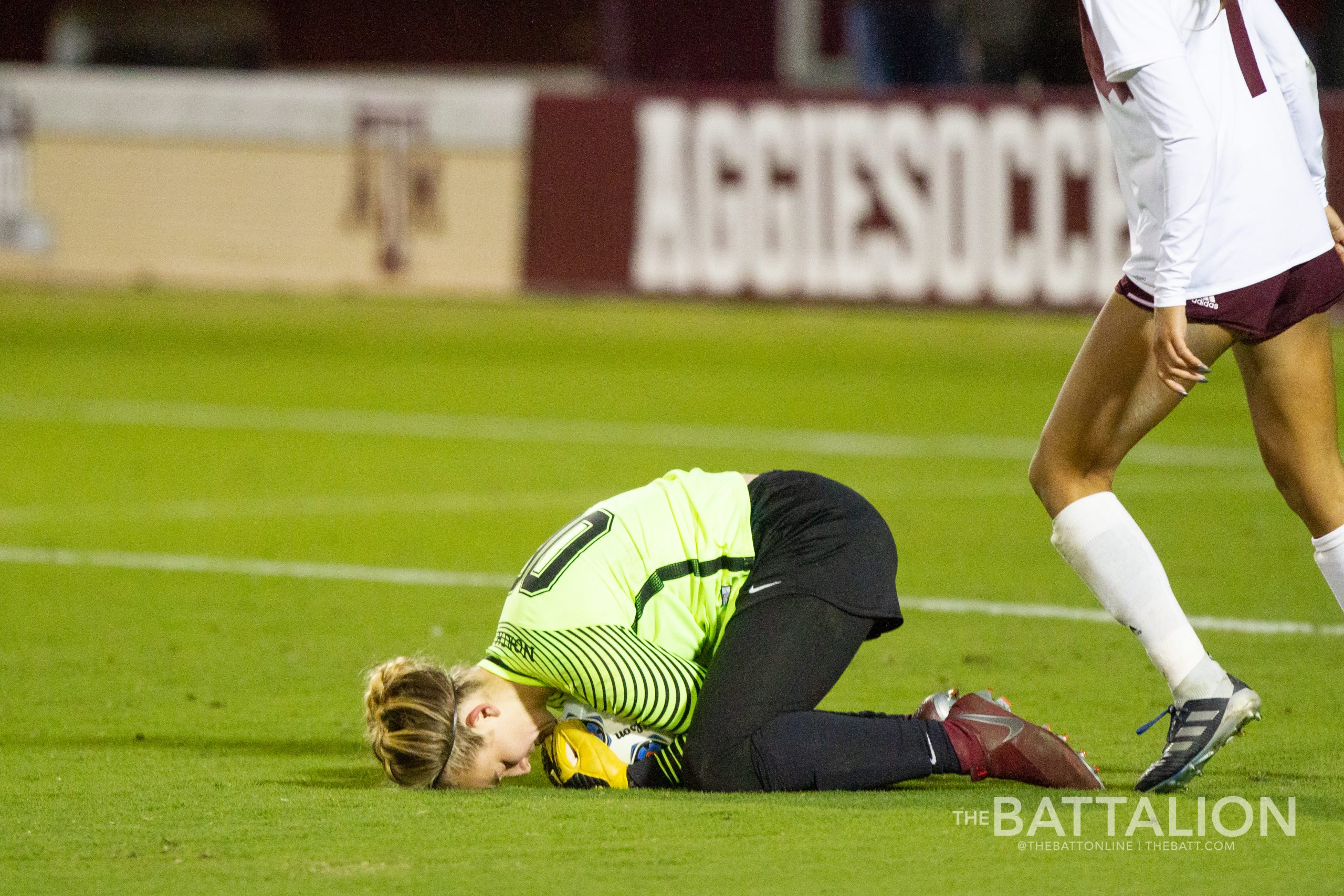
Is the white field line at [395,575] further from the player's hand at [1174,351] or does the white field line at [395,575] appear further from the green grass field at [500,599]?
the player's hand at [1174,351]

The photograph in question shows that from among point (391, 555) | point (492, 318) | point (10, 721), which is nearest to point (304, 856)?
point (10, 721)

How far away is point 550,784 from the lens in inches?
188

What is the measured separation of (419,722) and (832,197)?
1306 centimetres

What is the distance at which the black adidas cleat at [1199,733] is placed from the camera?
428 centimetres

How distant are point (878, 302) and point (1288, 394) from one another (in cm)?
1285

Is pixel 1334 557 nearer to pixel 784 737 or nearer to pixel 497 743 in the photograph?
pixel 784 737

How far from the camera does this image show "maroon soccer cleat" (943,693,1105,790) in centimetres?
443

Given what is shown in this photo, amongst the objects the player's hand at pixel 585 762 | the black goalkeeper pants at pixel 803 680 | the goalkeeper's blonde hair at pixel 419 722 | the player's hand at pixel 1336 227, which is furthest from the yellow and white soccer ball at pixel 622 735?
the player's hand at pixel 1336 227

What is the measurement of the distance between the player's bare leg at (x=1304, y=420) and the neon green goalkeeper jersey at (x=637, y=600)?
3.86 ft

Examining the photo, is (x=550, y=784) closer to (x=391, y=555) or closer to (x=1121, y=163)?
(x=1121, y=163)

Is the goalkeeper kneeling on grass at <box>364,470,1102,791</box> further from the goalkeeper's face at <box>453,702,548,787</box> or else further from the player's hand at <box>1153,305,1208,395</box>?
the player's hand at <box>1153,305,1208,395</box>

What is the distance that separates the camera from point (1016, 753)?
14.6 ft

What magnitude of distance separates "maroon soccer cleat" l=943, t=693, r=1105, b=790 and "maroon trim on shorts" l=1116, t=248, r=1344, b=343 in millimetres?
943

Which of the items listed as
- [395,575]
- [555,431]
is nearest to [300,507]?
[395,575]
